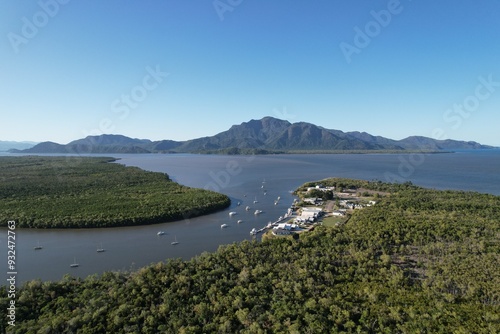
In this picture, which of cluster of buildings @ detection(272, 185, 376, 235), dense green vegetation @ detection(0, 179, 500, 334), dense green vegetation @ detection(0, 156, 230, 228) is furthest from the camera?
dense green vegetation @ detection(0, 156, 230, 228)

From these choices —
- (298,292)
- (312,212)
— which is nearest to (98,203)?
(312,212)

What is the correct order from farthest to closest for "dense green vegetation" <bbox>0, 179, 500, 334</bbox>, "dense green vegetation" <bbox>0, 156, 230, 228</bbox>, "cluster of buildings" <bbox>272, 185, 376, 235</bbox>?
"dense green vegetation" <bbox>0, 156, 230, 228</bbox> → "cluster of buildings" <bbox>272, 185, 376, 235</bbox> → "dense green vegetation" <bbox>0, 179, 500, 334</bbox>

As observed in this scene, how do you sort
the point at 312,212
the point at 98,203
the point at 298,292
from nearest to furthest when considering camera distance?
the point at 298,292
the point at 312,212
the point at 98,203

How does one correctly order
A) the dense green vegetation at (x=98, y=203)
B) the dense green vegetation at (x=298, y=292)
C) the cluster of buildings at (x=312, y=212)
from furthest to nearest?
the dense green vegetation at (x=98, y=203) → the cluster of buildings at (x=312, y=212) → the dense green vegetation at (x=298, y=292)

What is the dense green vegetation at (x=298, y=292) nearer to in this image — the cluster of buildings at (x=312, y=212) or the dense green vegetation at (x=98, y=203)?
the cluster of buildings at (x=312, y=212)

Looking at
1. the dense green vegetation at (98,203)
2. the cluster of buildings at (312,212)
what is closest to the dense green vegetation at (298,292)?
the cluster of buildings at (312,212)

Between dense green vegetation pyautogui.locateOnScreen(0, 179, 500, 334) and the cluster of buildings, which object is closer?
dense green vegetation pyautogui.locateOnScreen(0, 179, 500, 334)

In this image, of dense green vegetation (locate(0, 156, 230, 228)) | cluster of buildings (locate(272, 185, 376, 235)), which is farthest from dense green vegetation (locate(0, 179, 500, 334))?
dense green vegetation (locate(0, 156, 230, 228))

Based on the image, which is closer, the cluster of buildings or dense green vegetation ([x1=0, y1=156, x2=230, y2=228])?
the cluster of buildings

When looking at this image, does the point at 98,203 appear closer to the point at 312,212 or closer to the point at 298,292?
the point at 312,212

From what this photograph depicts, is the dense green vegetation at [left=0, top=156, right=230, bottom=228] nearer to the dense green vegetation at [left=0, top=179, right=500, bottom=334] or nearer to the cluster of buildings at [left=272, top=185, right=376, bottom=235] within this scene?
the cluster of buildings at [left=272, top=185, right=376, bottom=235]
